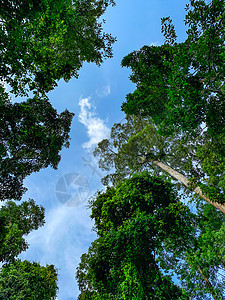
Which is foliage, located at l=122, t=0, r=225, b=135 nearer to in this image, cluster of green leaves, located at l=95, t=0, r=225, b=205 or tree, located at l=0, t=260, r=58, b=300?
cluster of green leaves, located at l=95, t=0, r=225, b=205

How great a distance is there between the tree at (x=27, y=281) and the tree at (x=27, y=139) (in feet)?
26.2

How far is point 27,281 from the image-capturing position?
11.5 metres

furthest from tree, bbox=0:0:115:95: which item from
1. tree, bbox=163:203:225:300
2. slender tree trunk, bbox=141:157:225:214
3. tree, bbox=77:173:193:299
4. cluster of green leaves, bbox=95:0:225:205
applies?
tree, bbox=163:203:225:300

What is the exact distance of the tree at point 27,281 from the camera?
10.9 m

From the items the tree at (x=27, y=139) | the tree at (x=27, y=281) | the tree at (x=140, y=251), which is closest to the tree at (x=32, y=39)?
the tree at (x=27, y=139)

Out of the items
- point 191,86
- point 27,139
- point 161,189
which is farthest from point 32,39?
point 161,189

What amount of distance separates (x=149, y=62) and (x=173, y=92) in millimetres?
2582

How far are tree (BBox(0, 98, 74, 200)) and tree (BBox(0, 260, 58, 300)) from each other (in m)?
7.99

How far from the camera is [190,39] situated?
4965 millimetres

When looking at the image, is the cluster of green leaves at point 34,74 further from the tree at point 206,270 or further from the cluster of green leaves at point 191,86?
the tree at point 206,270

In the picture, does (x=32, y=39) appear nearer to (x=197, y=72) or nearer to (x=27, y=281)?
(x=197, y=72)

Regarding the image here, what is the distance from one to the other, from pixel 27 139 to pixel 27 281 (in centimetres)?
1251

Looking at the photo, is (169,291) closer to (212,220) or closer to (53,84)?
(212,220)

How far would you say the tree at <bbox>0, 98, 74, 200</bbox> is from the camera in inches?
248
